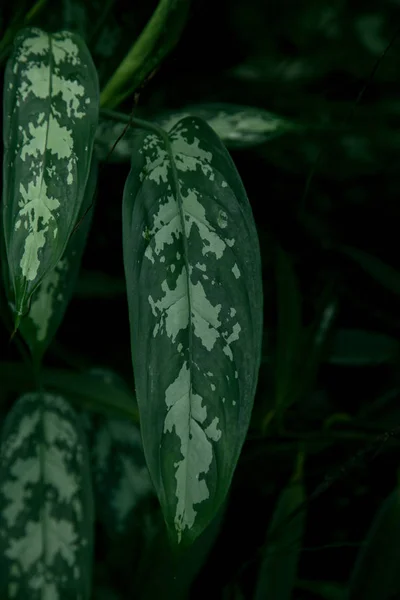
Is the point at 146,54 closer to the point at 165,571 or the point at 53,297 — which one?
the point at 53,297

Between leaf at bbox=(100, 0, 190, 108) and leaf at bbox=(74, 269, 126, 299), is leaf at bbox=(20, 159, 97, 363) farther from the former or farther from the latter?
leaf at bbox=(74, 269, 126, 299)

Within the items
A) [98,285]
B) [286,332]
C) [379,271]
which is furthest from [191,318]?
[379,271]

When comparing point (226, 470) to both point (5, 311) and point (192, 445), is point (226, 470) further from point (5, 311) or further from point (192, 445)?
point (5, 311)

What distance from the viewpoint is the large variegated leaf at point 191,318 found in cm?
58

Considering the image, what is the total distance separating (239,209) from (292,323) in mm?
391

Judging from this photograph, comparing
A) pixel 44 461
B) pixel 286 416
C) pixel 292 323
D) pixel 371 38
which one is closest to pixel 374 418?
pixel 286 416

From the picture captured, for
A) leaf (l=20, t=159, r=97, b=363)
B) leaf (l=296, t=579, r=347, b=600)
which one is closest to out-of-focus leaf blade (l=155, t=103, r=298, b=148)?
leaf (l=20, t=159, r=97, b=363)

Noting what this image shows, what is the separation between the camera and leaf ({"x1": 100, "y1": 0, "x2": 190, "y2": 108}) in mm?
795

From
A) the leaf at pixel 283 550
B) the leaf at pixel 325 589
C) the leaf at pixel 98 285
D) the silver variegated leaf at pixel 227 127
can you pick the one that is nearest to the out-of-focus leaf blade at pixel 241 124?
the silver variegated leaf at pixel 227 127

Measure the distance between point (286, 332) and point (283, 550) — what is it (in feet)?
0.94

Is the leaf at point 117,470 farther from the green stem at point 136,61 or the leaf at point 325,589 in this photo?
the green stem at point 136,61

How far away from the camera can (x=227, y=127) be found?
→ 89 cm

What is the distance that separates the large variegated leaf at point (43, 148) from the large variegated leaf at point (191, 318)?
0.06 m

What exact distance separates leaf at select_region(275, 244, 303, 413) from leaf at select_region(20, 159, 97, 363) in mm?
328
